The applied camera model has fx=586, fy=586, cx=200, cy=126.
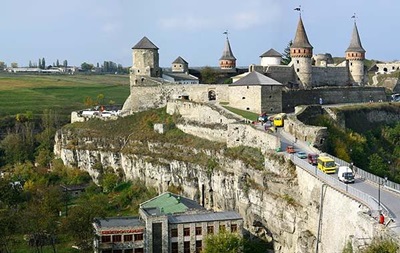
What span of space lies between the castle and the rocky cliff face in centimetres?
719

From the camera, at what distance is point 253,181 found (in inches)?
1967

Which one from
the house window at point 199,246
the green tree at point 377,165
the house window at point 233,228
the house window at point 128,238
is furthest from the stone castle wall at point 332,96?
the house window at point 128,238

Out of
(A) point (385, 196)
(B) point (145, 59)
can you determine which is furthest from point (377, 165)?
(B) point (145, 59)

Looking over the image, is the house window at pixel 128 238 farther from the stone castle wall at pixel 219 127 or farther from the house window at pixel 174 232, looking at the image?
the stone castle wall at pixel 219 127

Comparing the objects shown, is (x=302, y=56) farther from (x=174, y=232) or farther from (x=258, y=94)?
(x=174, y=232)

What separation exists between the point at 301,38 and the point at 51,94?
90.4 m

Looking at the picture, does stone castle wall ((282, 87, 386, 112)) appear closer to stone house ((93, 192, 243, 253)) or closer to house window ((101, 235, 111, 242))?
stone house ((93, 192, 243, 253))

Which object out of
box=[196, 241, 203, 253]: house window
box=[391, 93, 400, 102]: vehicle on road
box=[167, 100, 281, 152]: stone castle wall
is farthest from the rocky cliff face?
box=[391, 93, 400, 102]: vehicle on road

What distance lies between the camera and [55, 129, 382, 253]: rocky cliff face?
38862 millimetres

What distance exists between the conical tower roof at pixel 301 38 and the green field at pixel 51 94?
61680 mm

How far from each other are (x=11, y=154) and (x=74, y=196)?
99.2ft

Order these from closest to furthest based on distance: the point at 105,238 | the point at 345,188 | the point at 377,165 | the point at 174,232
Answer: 1. the point at 345,188
2. the point at 105,238
3. the point at 174,232
4. the point at 377,165

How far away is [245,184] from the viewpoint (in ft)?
167

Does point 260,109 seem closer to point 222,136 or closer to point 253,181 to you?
point 222,136
